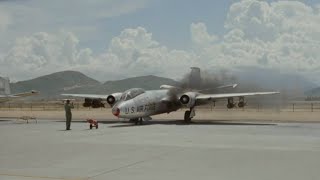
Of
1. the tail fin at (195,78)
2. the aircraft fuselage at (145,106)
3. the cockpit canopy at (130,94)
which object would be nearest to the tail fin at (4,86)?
the aircraft fuselage at (145,106)

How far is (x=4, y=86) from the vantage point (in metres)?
50.1

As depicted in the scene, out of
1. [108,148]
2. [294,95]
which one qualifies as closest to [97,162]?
[108,148]

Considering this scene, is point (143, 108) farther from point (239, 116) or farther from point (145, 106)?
point (239, 116)

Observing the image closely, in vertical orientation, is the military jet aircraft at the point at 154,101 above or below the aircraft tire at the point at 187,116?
above

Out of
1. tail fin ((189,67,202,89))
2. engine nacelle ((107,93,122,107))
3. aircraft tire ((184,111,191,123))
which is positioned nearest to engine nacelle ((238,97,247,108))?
aircraft tire ((184,111,191,123))

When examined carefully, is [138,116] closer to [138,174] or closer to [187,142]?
[187,142]

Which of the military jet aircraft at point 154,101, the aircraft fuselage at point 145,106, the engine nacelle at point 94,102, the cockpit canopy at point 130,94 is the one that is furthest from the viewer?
the engine nacelle at point 94,102

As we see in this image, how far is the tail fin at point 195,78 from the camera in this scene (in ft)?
137

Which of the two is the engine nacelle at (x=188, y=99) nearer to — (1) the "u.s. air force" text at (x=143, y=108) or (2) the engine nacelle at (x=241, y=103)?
(1) the "u.s. air force" text at (x=143, y=108)

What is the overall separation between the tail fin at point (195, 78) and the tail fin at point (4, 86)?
20.8 metres

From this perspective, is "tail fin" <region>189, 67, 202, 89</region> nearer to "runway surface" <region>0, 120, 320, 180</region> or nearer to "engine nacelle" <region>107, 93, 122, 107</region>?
"engine nacelle" <region>107, 93, 122, 107</region>

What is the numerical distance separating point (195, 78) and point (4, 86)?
21126 mm

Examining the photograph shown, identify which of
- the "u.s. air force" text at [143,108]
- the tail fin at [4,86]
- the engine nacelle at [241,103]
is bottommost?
the "u.s. air force" text at [143,108]

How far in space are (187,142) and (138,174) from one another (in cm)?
861
